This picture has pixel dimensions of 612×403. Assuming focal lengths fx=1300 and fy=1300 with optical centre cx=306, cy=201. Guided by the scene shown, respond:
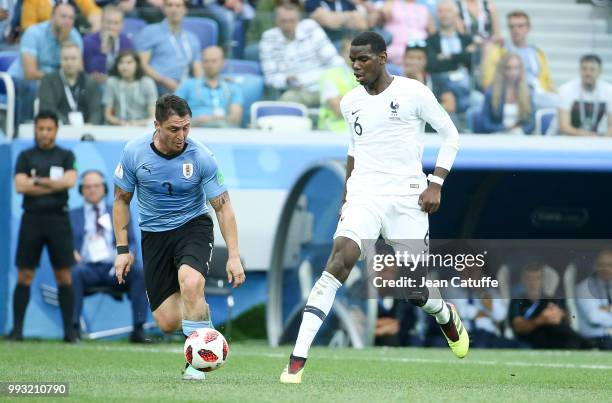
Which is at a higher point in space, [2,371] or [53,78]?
[53,78]

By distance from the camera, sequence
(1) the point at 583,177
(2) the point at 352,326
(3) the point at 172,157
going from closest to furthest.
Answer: (3) the point at 172,157 < (2) the point at 352,326 < (1) the point at 583,177

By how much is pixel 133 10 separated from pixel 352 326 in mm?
5030

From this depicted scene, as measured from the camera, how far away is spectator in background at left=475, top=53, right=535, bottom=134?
17062mm

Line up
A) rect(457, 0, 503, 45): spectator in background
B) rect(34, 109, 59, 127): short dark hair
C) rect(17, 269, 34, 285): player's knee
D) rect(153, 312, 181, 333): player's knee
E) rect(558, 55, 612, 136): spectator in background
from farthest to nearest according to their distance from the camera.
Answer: rect(457, 0, 503, 45): spectator in background → rect(558, 55, 612, 136): spectator in background → rect(17, 269, 34, 285): player's knee → rect(34, 109, 59, 127): short dark hair → rect(153, 312, 181, 333): player's knee

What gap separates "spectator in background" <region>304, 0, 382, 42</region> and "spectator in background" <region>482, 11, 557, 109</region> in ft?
5.47

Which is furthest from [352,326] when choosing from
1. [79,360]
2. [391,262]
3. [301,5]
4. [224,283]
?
[301,5]

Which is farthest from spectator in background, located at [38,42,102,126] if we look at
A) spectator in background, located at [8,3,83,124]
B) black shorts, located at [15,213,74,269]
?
black shorts, located at [15,213,74,269]

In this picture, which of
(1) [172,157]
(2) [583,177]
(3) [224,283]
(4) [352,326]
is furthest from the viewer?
(2) [583,177]

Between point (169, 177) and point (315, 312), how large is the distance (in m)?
1.36

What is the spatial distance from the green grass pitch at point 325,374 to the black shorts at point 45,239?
97 cm

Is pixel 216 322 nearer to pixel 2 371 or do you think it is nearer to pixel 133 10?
pixel 133 10

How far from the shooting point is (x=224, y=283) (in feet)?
51.5

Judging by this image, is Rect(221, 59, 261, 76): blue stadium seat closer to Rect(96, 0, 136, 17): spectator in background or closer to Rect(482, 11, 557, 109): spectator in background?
Rect(96, 0, 136, 17): spectator in background

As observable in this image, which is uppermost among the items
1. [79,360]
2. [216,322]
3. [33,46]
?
[33,46]
